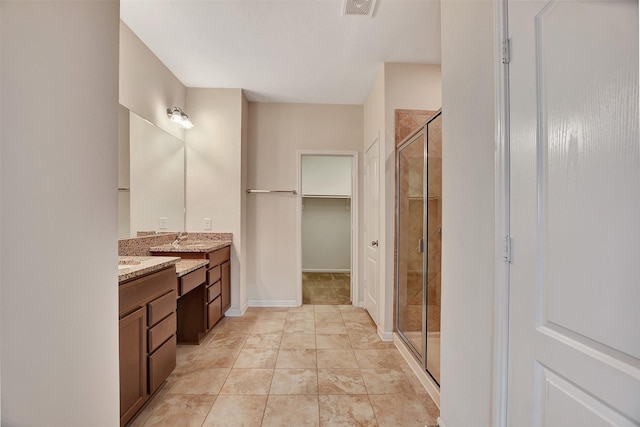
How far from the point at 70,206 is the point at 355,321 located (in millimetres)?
2986

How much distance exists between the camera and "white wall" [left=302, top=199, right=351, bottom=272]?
619 centimetres

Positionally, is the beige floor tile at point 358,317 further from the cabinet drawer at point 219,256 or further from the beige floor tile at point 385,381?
the cabinet drawer at point 219,256

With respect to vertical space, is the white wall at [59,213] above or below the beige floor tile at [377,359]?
above

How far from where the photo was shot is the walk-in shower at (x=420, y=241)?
Answer: 6.87ft

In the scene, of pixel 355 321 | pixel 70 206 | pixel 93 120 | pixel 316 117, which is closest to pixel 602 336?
pixel 70 206

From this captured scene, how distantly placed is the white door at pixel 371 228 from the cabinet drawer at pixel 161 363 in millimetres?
1967

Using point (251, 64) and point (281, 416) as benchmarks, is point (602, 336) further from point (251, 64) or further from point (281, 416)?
point (251, 64)

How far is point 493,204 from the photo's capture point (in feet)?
3.67

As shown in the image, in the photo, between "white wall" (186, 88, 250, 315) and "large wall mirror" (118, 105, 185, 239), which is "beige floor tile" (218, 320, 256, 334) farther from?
"large wall mirror" (118, 105, 185, 239)

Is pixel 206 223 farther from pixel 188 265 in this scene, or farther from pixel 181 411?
pixel 181 411

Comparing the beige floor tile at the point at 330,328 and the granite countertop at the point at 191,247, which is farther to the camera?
the beige floor tile at the point at 330,328

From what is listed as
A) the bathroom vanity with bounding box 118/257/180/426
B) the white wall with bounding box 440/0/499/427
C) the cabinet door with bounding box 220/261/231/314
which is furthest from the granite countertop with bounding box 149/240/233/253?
the white wall with bounding box 440/0/499/427

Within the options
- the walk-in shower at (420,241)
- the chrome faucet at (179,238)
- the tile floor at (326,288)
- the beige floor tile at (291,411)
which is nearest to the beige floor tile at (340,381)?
the beige floor tile at (291,411)

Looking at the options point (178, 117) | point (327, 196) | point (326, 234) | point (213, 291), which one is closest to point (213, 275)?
point (213, 291)
